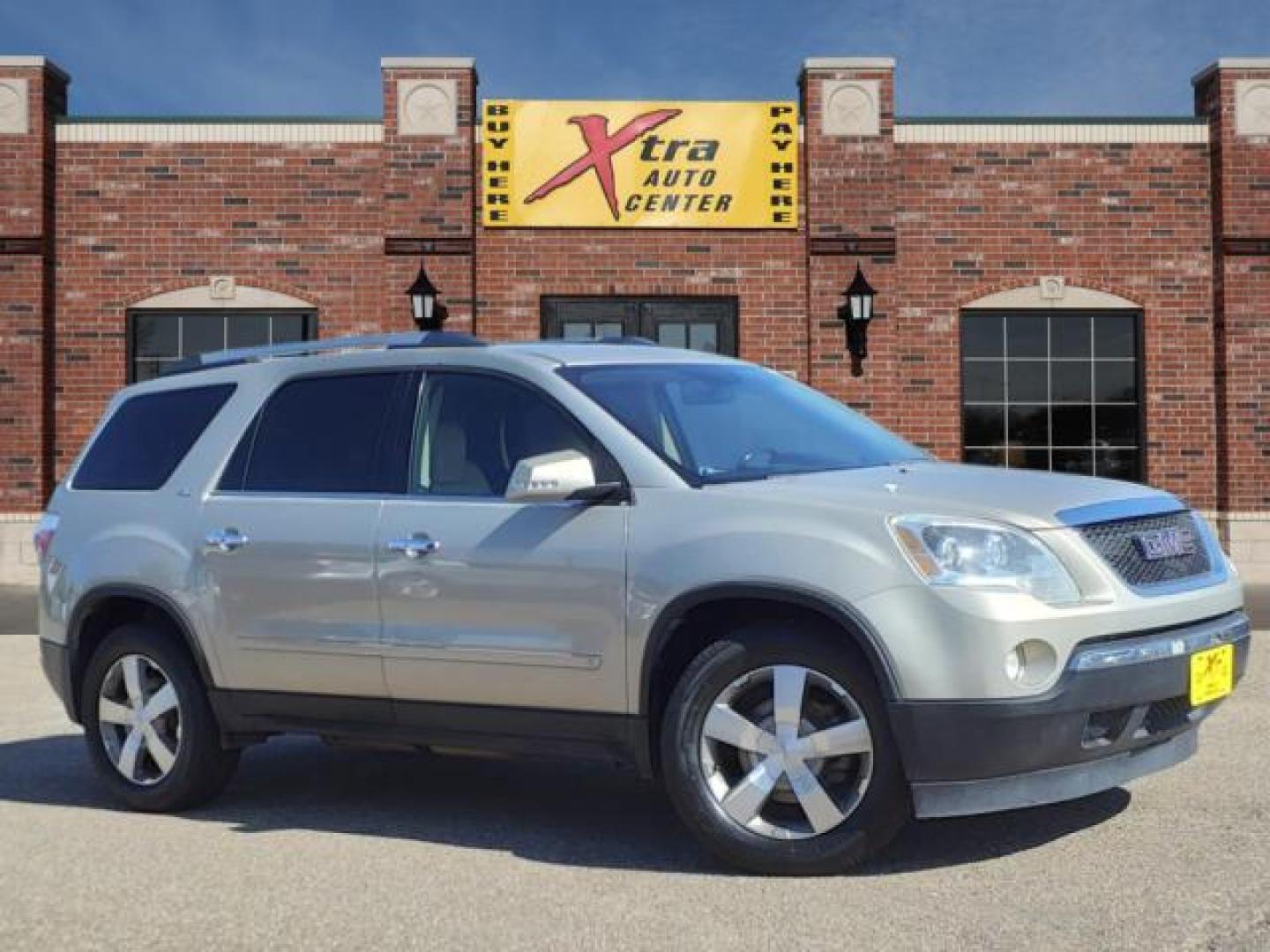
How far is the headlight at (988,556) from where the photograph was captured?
4645 millimetres

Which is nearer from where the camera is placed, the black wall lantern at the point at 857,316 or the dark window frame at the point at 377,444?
the dark window frame at the point at 377,444

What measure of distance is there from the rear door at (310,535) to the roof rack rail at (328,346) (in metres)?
0.13

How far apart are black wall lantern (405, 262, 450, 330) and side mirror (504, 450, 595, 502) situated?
12.7m

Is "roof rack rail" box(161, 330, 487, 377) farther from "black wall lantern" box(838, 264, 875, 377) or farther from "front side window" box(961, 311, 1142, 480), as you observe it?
"front side window" box(961, 311, 1142, 480)

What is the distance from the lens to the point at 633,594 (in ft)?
16.6

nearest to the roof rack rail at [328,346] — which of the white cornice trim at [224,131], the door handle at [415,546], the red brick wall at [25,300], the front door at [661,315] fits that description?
the door handle at [415,546]

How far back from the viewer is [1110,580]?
4.75 m

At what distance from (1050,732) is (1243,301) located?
15.2 meters

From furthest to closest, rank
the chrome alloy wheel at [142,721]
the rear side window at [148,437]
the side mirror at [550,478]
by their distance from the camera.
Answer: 1. the rear side window at [148,437]
2. the chrome alloy wheel at [142,721]
3. the side mirror at [550,478]

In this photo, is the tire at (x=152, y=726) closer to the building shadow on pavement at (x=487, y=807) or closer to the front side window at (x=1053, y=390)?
the building shadow on pavement at (x=487, y=807)

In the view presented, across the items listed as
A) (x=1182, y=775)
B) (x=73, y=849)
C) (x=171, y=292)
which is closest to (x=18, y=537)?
(x=171, y=292)

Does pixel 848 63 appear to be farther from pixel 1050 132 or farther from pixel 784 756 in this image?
pixel 784 756

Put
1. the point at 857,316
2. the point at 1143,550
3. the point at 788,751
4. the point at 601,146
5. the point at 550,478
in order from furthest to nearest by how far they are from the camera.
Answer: the point at 601,146, the point at 857,316, the point at 550,478, the point at 1143,550, the point at 788,751

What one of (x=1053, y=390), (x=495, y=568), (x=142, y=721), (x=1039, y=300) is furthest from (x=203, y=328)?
(x=495, y=568)
